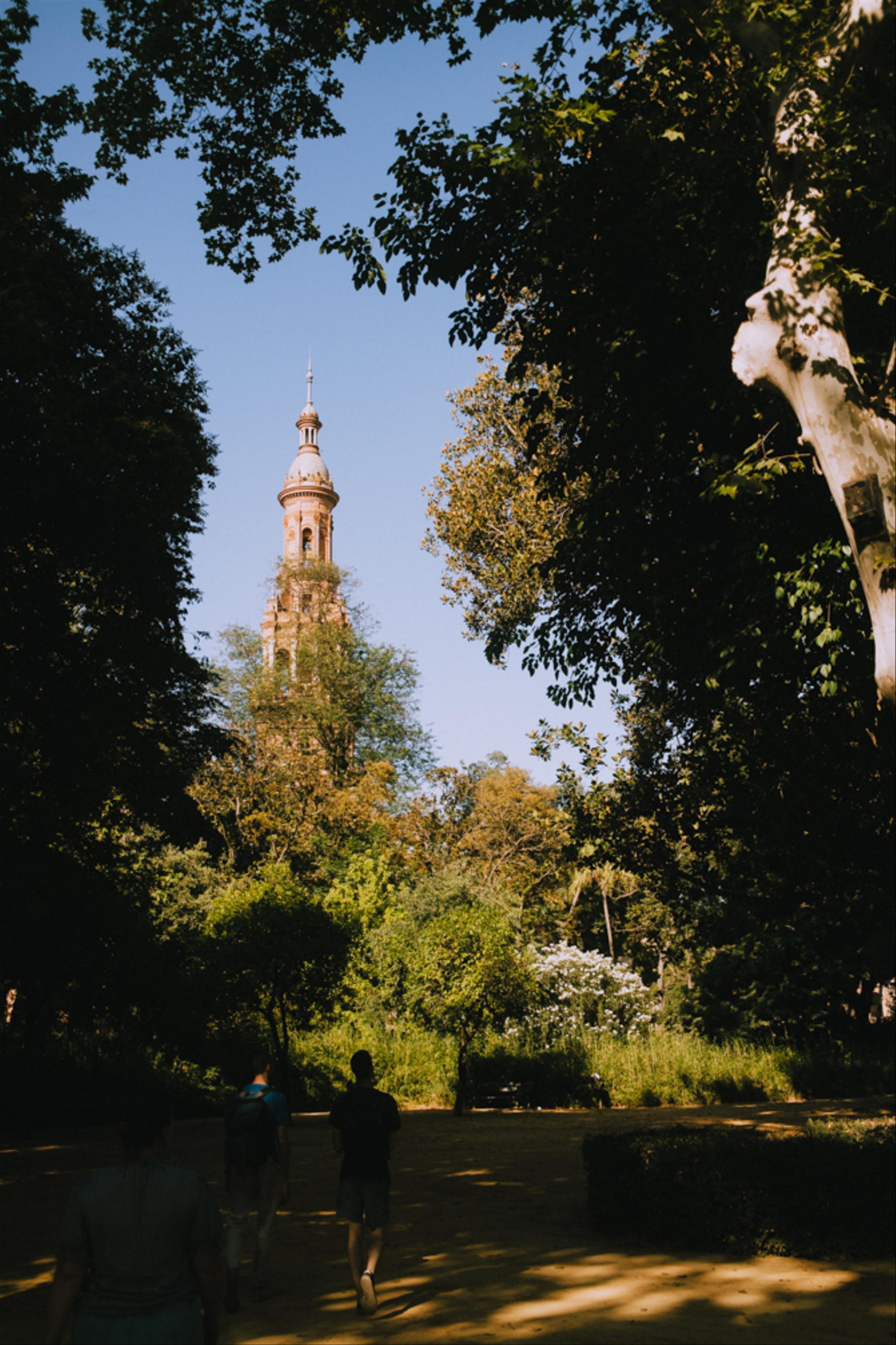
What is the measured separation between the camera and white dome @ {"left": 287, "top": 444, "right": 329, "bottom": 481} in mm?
67125

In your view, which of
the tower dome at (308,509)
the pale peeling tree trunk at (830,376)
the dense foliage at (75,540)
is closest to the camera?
the pale peeling tree trunk at (830,376)

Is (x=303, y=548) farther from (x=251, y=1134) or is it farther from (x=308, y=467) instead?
(x=251, y=1134)

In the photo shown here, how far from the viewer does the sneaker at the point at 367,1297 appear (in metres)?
6.23

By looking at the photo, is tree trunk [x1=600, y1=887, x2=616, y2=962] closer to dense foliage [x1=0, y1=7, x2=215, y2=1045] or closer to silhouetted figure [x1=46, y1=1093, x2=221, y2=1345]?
dense foliage [x1=0, y1=7, x2=215, y2=1045]

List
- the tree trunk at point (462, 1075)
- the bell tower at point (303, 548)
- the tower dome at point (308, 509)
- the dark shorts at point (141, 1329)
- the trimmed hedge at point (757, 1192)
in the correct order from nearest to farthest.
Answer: the dark shorts at point (141, 1329) < the trimmed hedge at point (757, 1192) < the tree trunk at point (462, 1075) < the bell tower at point (303, 548) < the tower dome at point (308, 509)

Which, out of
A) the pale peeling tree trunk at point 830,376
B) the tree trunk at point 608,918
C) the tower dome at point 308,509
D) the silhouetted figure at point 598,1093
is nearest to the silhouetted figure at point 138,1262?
the pale peeling tree trunk at point 830,376

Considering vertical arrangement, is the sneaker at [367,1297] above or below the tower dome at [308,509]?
below

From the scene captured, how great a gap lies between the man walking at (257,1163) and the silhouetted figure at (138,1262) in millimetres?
3832

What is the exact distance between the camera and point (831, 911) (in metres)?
9.19

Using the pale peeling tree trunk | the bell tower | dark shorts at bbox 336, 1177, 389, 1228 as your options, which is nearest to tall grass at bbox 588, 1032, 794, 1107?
dark shorts at bbox 336, 1177, 389, 1228

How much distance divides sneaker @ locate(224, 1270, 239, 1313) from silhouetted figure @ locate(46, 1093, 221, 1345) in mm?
3792

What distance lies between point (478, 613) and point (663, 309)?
12478mm

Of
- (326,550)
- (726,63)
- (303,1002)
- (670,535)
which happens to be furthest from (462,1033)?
(326,550)

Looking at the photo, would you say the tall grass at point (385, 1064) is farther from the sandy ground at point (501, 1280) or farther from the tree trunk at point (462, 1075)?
the sandy ground at point (501, 1280)
